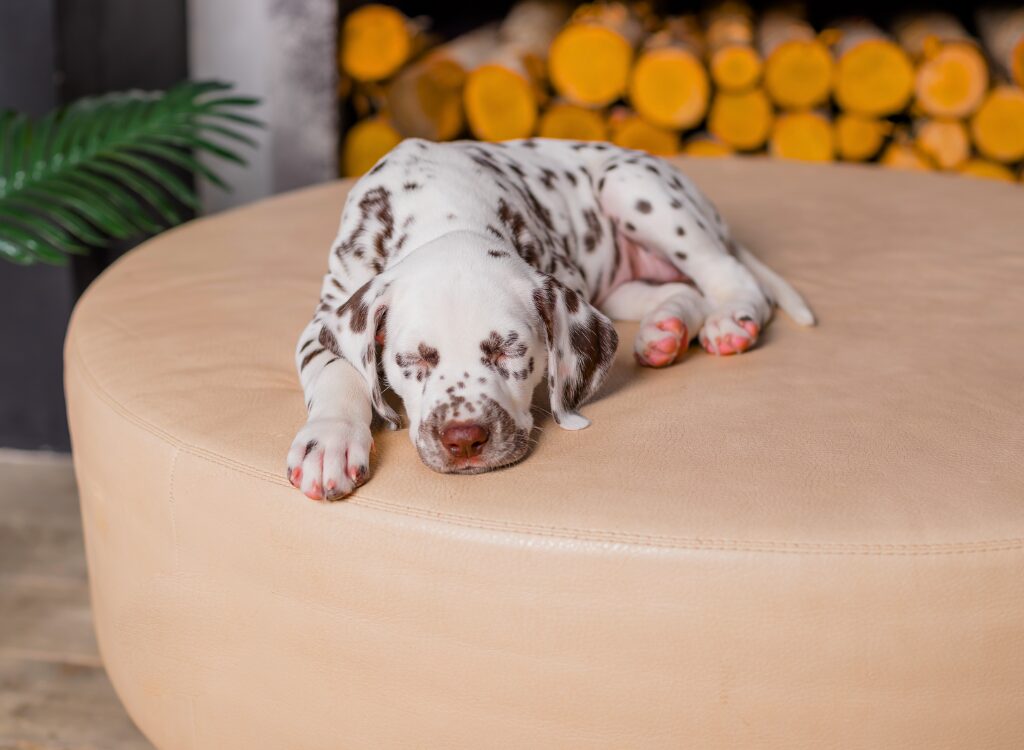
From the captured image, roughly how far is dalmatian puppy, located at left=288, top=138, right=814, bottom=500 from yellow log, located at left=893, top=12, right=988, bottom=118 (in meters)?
1.89

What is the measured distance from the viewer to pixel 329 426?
2.00 m

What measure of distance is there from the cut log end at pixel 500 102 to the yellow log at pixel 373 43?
1.03 ft

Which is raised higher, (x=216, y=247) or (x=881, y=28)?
(x=881, y=28)

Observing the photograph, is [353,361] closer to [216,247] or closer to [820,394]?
[820,394]

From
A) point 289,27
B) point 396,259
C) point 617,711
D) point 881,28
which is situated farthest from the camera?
point 881,28

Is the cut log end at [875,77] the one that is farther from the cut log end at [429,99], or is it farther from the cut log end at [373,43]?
the cut log end at [373,43]

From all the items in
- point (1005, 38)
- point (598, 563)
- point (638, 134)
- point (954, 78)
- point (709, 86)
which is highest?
point (1005, 38)

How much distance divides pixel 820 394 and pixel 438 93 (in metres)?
2.71

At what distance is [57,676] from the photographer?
8.99 feet

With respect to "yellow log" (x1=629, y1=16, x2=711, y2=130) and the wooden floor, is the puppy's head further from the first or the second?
"yellow log" (x1=629, y1=16, x2=711, y2=130)

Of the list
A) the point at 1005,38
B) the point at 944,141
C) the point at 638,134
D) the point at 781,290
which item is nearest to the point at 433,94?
the point at 638,134

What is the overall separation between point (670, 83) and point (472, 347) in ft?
9.12

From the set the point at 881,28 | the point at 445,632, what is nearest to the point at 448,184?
the point at 445,632

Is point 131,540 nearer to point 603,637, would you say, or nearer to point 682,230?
point 603,637
